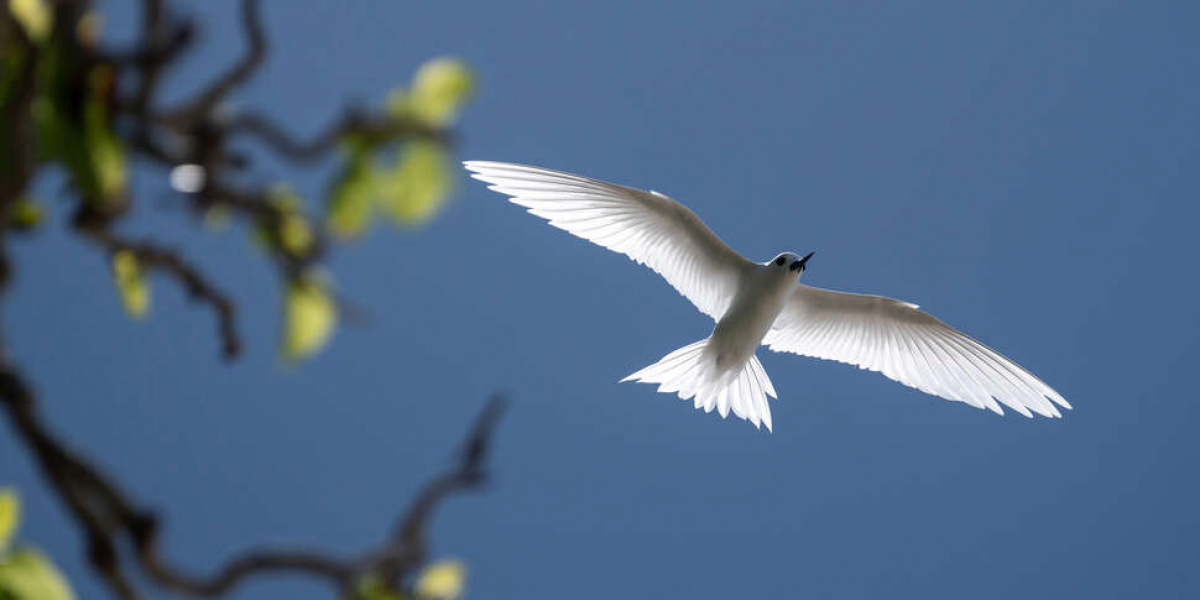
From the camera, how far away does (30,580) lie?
1.78ft

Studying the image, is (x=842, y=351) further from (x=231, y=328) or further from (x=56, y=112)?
(x=56, y=112)

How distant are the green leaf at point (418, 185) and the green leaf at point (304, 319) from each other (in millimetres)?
91

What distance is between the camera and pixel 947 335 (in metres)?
3.77

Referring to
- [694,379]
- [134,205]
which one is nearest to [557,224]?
[694,379]

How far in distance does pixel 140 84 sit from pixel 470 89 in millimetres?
200

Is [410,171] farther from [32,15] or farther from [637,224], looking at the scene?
[637,224]

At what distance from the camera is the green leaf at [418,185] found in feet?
1.88

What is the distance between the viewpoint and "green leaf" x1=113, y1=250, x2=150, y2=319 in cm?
77

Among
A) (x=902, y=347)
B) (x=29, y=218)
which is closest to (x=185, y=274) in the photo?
(x=29, y=218)

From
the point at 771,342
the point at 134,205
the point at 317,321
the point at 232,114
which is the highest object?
the point at 771,342

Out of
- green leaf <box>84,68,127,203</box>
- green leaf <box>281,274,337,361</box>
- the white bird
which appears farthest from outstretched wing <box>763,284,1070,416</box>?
green leaf <box>84,68,127,203</box>

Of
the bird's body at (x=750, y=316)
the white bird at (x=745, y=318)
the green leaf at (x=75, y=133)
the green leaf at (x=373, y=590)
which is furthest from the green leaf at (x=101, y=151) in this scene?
the bird's body at (x=750, y=316)

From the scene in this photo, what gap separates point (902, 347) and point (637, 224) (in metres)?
1.12

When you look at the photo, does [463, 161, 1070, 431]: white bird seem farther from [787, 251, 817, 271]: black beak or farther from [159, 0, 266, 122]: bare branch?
[159, 0, 266, 122]: bare branch
